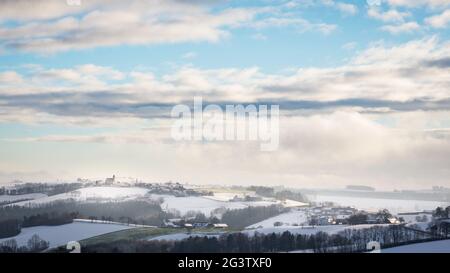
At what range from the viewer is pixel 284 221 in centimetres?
1509

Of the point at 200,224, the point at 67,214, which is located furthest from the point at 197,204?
the point at 67,214

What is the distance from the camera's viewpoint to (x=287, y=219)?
15.1 m

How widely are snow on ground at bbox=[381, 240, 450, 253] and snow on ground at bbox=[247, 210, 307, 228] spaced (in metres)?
3.29

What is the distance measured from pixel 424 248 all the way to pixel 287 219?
4303 millimetres

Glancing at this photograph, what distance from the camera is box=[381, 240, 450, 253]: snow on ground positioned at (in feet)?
36.8

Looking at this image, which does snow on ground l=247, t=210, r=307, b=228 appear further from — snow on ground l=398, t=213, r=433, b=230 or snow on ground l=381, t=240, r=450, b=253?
snow on ground l=381, t=240, r=450, b=253

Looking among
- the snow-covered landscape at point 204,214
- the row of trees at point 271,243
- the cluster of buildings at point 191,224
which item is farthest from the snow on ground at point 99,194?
the row of trees at point 271,243

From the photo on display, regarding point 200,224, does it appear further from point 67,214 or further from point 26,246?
point 26,246

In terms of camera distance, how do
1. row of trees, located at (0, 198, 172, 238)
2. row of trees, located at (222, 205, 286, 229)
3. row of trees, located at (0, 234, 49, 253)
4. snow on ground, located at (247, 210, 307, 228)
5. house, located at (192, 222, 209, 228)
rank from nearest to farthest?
row of trees, located at (0, 234, 49, 253) → house, located at (192, 222, 209, 228) → snow on ground, located at (247, 210, 307, 228) → row of trees, located at (0, 198, 172, 238) → row of trees, located at (222, 205, 286, 229)

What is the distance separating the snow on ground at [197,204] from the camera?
51.6 feet

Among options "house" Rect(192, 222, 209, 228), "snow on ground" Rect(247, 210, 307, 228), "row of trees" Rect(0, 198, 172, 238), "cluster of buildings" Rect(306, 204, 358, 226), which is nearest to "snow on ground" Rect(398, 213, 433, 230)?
"cluster of buildings" Rect(306, 204, 358, 226)
